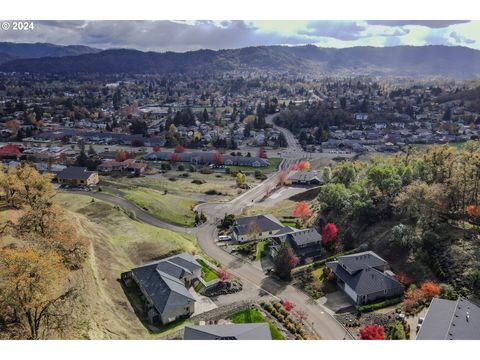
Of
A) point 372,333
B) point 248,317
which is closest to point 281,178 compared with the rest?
point 248,317

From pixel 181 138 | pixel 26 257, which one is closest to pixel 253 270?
pixel 26 257

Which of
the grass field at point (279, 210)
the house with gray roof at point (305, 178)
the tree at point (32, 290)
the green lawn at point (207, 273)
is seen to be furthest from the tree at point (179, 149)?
the tree at point (32, 290)

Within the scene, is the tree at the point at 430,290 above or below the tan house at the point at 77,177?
above

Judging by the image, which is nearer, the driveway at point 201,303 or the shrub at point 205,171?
the driveway at point 201,303

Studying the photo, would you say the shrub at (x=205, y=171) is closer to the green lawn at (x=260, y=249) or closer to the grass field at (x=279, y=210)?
the grass field at (x=279, y=210)

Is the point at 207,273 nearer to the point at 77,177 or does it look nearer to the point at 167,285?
the point at 167,285

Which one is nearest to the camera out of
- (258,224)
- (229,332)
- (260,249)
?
(229,332)

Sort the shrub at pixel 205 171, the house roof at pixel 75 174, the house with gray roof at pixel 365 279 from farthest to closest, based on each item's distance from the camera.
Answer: the shrub at pixel 205 171 → the house roof at pixel 75 174 → the house with gray roof at pixel 365 279
